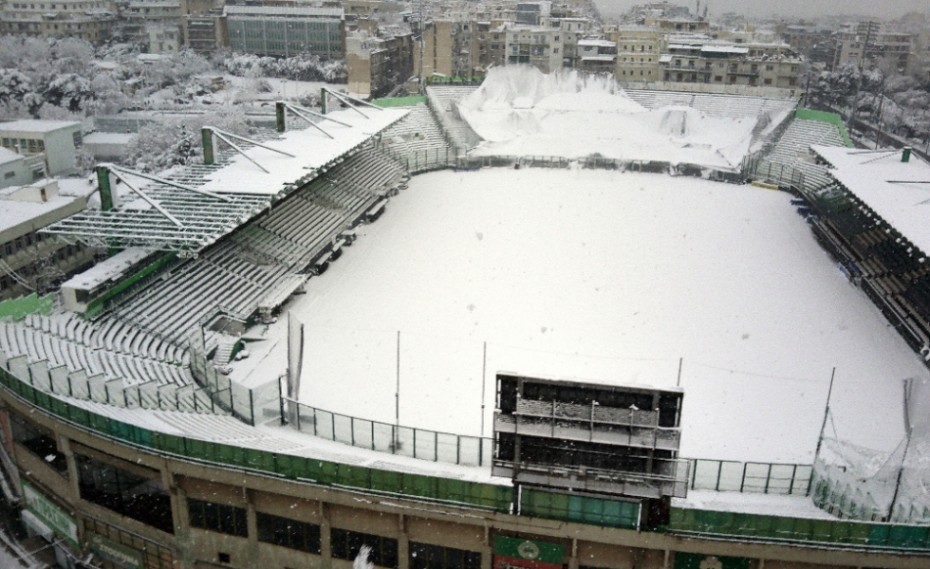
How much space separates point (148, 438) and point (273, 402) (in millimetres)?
2389

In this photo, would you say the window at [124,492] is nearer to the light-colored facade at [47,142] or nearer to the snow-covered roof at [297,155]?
the snow-covered roof at [297,155]

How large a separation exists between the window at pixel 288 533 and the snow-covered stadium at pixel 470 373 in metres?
0.04

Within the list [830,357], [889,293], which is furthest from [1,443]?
[889,293]

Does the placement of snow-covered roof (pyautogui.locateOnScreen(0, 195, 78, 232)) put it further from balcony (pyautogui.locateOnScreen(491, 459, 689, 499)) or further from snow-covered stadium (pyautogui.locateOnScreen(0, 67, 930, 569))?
balcony (pyautogui.locateOnScreen(491, 459, 689, 499))

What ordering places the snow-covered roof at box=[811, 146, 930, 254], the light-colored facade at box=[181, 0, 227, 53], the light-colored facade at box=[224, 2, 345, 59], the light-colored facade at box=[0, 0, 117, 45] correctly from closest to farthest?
the snow-covered roof at box=[811, 146, 930, 254] → the light-colored facade at box=[224, 2, 345, 59] → the light-colored facade at box=[181, 0, 227, 53] → the light-colored facade at box=[0, 0, 117, 45]

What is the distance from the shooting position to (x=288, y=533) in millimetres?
12539

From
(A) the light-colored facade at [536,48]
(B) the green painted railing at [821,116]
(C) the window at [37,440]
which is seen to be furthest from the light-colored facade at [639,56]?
(C) the window at [37,440]

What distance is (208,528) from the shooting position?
12.8 m

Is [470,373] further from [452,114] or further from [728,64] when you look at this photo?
[728,64]

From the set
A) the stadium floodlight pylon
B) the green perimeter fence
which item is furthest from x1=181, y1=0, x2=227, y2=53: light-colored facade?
the green perimeter fence

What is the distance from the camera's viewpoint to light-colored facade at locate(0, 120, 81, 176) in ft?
136

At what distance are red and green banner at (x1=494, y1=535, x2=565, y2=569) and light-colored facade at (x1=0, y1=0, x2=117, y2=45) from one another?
251 feet

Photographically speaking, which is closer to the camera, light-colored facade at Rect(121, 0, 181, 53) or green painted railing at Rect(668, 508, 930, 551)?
green painted railing at Rect(668, 508, 930, 551)

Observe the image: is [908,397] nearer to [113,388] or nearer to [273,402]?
[273,402]
